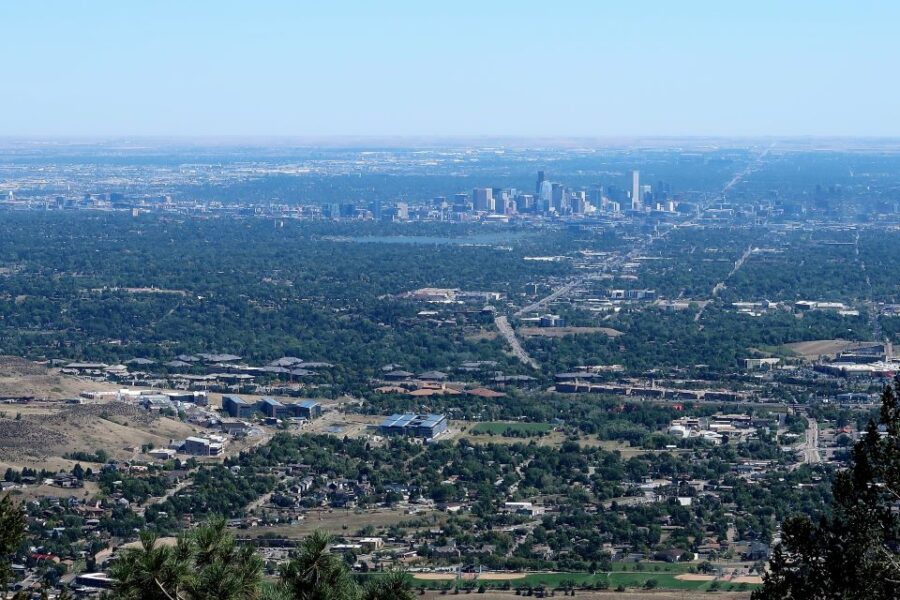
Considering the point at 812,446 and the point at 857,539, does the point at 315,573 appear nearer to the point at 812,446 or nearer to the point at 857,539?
the point at 857,539

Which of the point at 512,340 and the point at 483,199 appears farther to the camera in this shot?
the point at 483,199

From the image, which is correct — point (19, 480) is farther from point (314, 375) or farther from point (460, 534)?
point (314, 375)

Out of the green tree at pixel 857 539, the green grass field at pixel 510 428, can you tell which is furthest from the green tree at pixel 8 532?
the green grass field at pixel 510 428

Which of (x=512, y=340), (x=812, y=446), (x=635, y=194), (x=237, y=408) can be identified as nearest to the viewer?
(x=812, y=446)

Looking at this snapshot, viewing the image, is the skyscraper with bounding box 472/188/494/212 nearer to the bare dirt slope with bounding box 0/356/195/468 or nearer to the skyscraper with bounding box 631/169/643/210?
the skyscraper with bounding box 631/169/643/210

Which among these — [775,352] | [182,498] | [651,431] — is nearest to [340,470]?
[182,498]

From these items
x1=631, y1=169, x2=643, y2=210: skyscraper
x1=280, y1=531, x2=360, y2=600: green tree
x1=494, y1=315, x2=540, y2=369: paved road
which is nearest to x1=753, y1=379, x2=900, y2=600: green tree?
x1=280, y1=531, x2=360, y2=600: green tree

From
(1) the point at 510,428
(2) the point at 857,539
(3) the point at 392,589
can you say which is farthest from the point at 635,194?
(3) the point at 392,589
